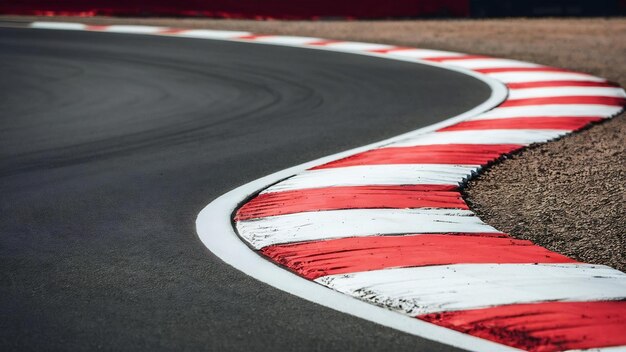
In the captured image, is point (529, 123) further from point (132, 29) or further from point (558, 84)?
point (132, 29)

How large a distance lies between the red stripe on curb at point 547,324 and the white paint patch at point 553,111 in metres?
4.39

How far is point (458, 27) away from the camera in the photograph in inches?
670

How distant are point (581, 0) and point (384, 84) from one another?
10701 millimetres

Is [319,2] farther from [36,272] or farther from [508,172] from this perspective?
[36,272]

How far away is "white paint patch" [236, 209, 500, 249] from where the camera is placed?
13.9 ft

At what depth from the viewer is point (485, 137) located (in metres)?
6.66

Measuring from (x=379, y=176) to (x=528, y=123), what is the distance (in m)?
2.22

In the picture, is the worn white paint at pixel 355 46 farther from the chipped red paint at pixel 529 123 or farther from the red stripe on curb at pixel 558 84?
the chipped red paint at pixel 529 123

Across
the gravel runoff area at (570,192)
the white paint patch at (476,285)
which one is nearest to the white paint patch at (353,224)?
the gravel runoff area at (570,192)

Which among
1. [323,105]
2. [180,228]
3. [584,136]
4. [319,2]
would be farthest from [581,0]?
[180,228]

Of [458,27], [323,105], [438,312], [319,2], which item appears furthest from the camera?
[319,2]

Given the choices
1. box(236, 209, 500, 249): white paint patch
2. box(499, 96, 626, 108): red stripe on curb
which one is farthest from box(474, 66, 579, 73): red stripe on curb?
box(236, 209, 500, 249): white paint patch

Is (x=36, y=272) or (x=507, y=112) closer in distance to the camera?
(x=36, y=272)

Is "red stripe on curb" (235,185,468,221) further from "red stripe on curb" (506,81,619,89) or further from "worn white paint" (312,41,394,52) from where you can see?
"worn white paint" (312,41,394,52)
